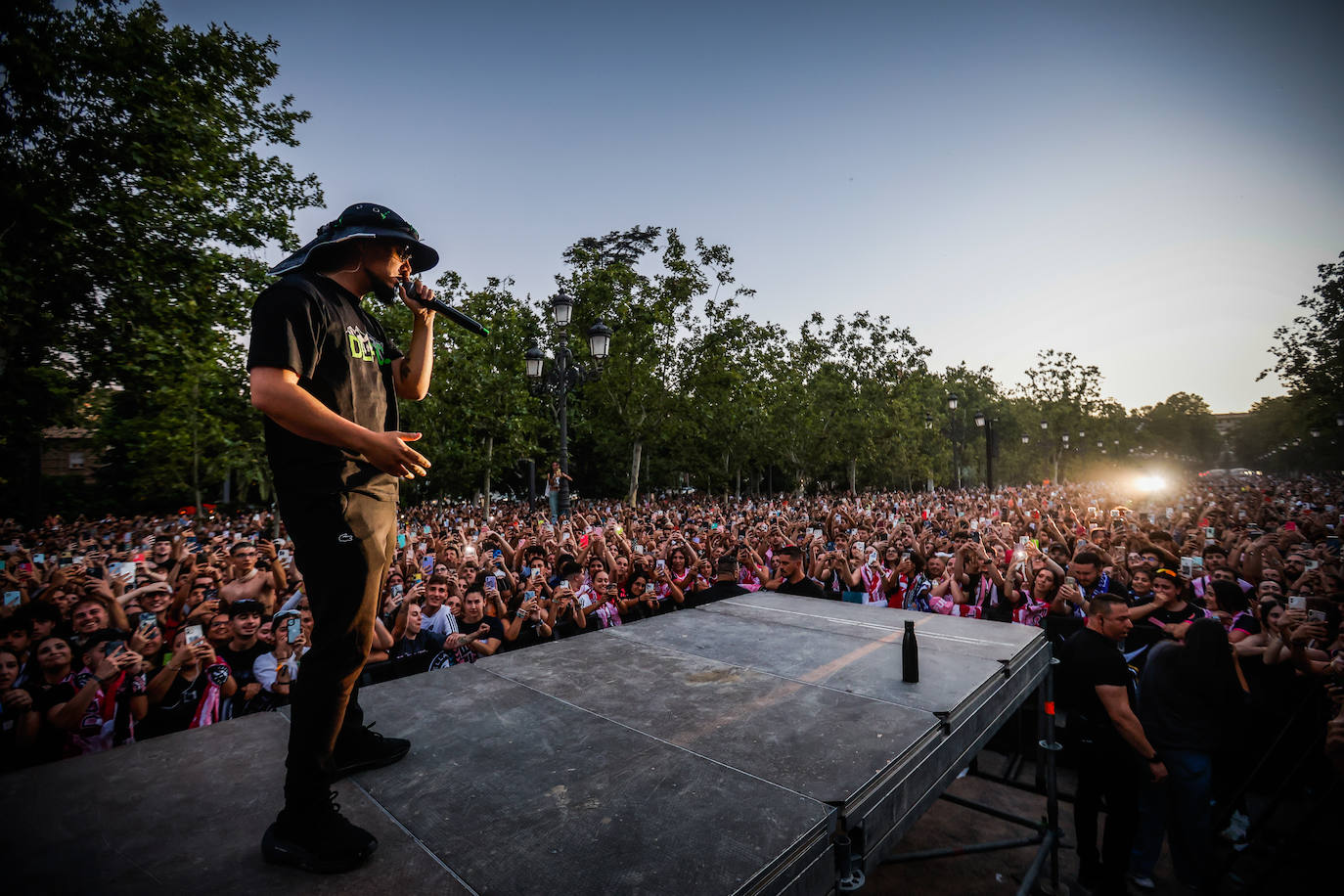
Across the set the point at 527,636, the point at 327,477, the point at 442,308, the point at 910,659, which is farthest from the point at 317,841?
the point at 527,636

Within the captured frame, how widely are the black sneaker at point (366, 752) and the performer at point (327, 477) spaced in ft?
0.21

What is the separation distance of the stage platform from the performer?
20 cm

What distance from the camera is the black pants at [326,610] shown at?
1.64 metres

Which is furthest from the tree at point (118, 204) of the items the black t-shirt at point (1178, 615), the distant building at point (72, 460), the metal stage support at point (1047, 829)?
the distant building at point (72, 460)

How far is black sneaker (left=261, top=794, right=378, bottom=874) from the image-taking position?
1544 mm

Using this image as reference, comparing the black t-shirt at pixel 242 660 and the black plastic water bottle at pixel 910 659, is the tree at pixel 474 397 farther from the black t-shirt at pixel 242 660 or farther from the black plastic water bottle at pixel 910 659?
the black plastic water bottle at pixel 910 659

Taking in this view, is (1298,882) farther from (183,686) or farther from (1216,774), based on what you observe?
(183,686)

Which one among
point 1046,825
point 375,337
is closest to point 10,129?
point 375,337

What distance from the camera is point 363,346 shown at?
1928mm

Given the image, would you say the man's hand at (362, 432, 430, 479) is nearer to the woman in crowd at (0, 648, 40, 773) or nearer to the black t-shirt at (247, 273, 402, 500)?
the black t-shirt at (247, 273, 402, 500)

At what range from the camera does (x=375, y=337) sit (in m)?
2.04

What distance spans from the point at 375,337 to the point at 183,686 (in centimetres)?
350

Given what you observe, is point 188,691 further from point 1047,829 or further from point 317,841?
point 1047,829

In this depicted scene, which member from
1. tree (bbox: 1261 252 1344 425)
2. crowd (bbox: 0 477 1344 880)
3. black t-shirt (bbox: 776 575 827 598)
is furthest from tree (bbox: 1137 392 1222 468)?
black t-shirt (bbox: 776 575 827 598)
